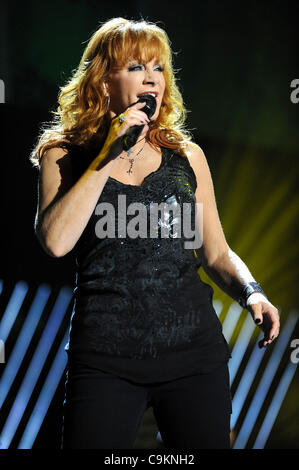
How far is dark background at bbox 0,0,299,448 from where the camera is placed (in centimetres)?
356

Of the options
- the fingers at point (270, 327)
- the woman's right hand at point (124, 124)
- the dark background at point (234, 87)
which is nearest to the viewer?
the woman's right hand at point (124, 124)

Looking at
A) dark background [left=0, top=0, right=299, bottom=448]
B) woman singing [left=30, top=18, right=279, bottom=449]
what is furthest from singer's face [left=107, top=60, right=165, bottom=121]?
dark background [left=0, top=0, right=299, bottom=448]

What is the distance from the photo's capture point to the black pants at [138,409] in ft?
4.34

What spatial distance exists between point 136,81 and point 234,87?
2367mm

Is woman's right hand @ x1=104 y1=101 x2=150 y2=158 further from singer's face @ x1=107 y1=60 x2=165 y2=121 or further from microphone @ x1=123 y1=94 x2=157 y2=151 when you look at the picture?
singer's face @ x1=107 y1=60 x2=165 y2=121

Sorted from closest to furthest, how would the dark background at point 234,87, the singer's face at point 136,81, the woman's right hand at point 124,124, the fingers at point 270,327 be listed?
1. the woman's right hand at point 124,124
2. the fingers at point 270,327
3. the singer's face at point 136,81
4. the dark background at point 234,87

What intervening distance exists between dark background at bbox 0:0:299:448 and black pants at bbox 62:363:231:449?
7.27 feet

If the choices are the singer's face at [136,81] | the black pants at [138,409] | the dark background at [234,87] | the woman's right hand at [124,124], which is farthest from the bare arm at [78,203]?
the dark background at [234,87]

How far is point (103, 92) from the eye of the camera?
1.65 m

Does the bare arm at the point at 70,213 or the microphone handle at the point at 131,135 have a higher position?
the microphone handle at the point at 131,135

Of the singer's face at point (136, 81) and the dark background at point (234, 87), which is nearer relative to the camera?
the singer's face at point (136, 81)

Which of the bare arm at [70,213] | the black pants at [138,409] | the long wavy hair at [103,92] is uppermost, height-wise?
the long wavy hair at [103,92]

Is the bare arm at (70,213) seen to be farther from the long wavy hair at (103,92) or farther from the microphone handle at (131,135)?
the long wavy hair at (103,92)
